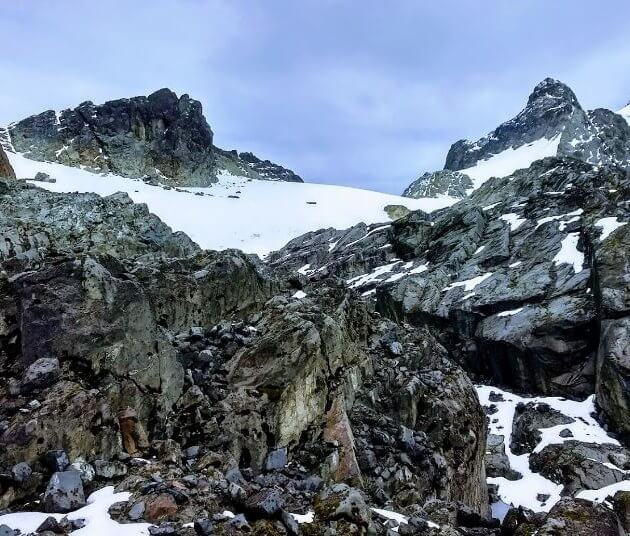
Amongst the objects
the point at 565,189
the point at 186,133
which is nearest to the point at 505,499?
the point at 565,189

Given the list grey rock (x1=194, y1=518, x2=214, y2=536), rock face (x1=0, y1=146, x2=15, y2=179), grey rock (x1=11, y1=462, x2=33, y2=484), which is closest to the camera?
grey rock (x1=194, y1=518, x2=214, y2=536)

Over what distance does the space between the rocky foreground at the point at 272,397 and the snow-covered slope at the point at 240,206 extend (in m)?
44.8

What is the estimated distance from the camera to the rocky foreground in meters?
9.02

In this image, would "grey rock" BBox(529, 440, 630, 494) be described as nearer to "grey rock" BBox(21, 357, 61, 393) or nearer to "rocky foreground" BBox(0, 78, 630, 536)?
"rocky foreground" BBox(0, 78, 630, 536)

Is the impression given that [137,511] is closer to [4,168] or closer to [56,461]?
[56,461]

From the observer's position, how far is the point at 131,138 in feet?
366

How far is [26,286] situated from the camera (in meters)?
12.1

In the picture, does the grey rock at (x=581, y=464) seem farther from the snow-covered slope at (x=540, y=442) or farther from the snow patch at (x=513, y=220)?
the snow patch at (x=513, y=220)

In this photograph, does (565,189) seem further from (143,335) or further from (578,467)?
(143,335)

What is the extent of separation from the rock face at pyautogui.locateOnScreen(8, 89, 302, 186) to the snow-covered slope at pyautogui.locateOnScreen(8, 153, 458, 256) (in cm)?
710

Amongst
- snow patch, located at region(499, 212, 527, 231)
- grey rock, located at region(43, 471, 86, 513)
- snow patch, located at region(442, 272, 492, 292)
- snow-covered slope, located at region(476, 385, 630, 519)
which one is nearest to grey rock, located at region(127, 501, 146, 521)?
grey rock, located at region(43, 471, 86, 513)

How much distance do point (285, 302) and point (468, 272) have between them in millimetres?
34165

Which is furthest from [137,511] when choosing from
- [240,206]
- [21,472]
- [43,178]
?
[240,206]

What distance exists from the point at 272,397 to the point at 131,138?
366 ft
